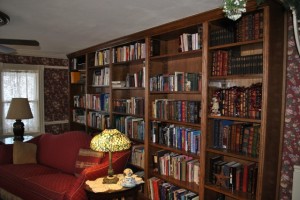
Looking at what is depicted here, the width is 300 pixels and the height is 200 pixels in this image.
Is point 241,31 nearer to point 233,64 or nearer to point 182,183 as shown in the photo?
point 233,64

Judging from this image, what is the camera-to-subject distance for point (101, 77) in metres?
3.99

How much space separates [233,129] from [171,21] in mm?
1317

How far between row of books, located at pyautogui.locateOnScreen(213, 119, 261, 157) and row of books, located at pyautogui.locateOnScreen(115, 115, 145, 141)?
1127mm

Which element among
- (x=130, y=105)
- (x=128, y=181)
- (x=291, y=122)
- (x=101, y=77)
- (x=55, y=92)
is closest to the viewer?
(x=291, y=122)

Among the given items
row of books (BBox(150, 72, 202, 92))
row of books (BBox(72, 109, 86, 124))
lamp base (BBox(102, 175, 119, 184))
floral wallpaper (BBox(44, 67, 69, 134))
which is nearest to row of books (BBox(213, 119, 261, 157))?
row of books (BBox(150, 72, 202, 92))

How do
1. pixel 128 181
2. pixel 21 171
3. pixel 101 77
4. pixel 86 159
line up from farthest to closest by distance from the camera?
1. pixel 101 77
2. pixel 21 171
3. pixel 86 159
4. pixel 128 181

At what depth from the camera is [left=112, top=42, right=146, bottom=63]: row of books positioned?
3.14 metres

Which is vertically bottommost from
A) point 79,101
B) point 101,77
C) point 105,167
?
point 105,167

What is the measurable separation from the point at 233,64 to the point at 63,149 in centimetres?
247

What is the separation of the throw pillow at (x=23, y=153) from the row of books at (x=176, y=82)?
1.96 m

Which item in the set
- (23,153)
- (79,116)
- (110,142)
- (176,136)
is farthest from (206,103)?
(79,116)

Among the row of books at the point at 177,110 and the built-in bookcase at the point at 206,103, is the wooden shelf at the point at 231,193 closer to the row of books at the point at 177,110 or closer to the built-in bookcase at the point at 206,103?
the built-in bookcase at the point at 206,103

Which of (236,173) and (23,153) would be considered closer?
(236,173)

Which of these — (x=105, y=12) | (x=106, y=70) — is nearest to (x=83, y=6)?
(x=105, y=12)
